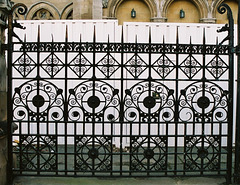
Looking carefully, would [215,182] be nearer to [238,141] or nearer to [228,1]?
[238,141]

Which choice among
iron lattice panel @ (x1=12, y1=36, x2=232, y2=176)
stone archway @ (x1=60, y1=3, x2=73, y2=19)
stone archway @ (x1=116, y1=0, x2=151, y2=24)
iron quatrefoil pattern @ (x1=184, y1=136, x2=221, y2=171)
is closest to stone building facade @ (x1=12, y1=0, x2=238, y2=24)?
stone archway @ (x1=116, y1=0, x2=151, y2=24)

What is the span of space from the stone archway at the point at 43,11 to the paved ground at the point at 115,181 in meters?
11.6

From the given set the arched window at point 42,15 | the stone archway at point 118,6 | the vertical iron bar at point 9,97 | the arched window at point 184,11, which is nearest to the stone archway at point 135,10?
the stone archway at point 118,6

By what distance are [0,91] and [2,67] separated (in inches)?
15.2

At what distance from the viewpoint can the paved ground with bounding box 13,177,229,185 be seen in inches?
176

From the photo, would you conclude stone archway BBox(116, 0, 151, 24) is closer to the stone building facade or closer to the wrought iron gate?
the stone building facade

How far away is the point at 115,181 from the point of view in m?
4.57

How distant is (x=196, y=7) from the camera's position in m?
13.5

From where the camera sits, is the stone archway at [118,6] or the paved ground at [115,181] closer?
the paved ground at [115,181]

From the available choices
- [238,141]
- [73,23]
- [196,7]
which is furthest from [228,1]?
[238,141]

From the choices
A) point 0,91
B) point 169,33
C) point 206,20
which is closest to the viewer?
point 0,91

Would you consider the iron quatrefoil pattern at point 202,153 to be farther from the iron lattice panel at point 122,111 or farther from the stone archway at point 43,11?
the stone archway at point 43,11

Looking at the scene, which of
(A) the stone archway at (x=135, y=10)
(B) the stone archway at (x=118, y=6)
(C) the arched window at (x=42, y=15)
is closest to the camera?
(B) the stone archway at (x=118, y=6)

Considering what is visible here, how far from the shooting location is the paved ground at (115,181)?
446cm
